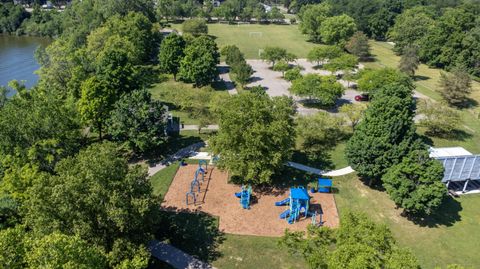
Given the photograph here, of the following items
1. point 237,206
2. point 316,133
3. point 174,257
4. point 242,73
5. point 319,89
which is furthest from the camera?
point 242,73

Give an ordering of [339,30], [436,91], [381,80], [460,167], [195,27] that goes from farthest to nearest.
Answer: [195,27] → [339,30] → [436,91] → [381,80] → [460,167]

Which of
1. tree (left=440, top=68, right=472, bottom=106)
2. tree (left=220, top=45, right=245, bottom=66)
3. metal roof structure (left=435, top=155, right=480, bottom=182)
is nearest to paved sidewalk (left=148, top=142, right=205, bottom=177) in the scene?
metal roof structure (left=435, top=155, right=480, bottom=182)

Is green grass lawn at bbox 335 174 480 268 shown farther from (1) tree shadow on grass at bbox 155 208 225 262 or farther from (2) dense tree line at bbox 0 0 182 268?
(2) dense tree line at bbox 0 0 182 268

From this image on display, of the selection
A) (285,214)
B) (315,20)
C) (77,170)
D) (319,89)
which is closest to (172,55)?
(319,89)

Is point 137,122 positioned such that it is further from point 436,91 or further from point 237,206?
point 436,91

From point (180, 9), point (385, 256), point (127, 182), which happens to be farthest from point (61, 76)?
point (180, 9)

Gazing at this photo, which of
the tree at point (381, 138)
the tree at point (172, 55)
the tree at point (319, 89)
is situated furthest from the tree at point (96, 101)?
the tree at point (319, 89)
